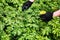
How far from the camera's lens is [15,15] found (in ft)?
11.5

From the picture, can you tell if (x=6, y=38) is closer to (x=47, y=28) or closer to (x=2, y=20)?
(x=2, y=20)

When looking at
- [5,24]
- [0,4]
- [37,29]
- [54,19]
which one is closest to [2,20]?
[5,24]

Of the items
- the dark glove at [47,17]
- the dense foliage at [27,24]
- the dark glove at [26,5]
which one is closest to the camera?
the dense foliage at [27,24]

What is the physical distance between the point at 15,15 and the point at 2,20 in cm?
28

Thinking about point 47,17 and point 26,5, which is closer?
point 47,17

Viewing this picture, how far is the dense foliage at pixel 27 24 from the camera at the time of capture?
3229 mm

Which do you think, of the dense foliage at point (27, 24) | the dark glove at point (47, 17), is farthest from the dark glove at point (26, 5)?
the dark glove at point (47, 17)

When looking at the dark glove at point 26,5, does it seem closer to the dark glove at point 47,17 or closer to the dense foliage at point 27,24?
the dense foliage at point 27,24

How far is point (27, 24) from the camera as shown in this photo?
3346 millimetres

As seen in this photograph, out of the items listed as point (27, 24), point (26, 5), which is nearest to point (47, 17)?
point (27, 24)

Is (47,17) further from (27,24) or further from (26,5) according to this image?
(26,5)

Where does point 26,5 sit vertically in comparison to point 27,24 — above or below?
above

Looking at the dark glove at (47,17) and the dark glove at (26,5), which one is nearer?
the dark glove at (47,17)

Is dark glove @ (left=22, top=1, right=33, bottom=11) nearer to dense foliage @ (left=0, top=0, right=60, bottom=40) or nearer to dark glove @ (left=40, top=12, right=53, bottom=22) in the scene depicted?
dense foliage @ (left=0, top=0, right=60, bottom=40)
